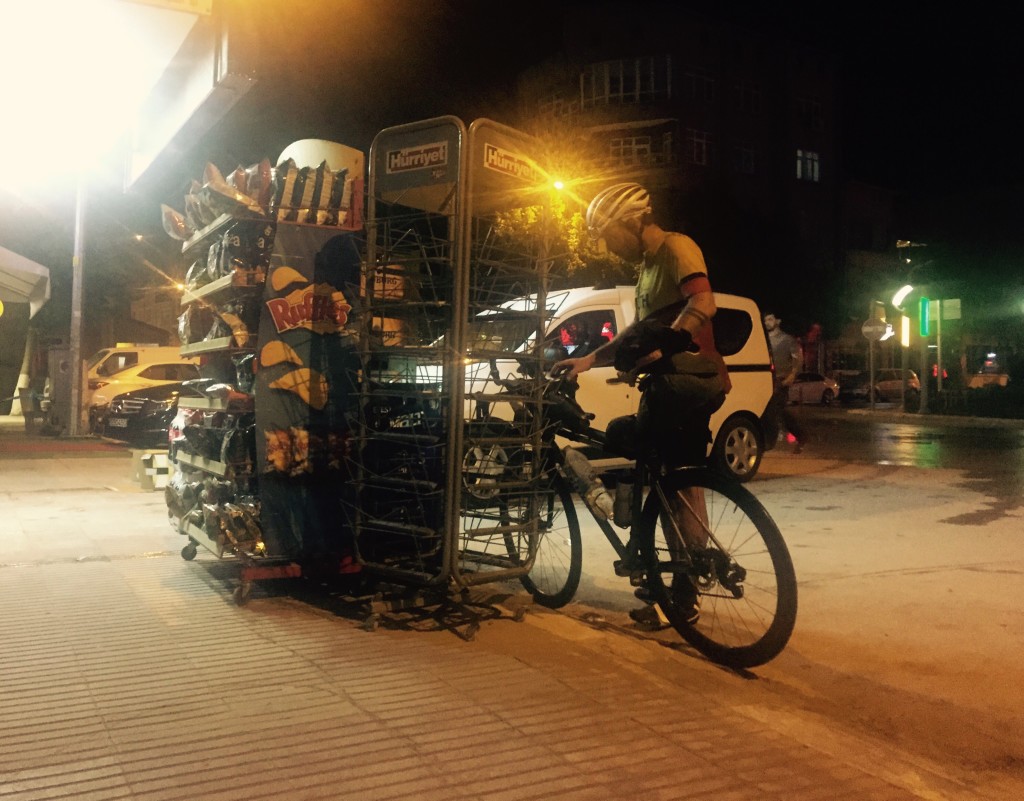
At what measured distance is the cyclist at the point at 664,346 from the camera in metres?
4.40

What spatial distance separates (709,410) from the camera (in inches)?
180

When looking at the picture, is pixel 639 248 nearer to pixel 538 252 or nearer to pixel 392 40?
pixel 538 252

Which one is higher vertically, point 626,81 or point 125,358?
point 626,81

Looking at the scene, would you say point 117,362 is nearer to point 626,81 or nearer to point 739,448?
point 739,448

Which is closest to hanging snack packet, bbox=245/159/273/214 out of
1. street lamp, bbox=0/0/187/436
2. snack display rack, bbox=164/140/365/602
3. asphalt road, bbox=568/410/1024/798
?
snack display rack, bbox=164/140/365/602

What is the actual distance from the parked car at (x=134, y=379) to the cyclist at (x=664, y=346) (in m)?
14.4

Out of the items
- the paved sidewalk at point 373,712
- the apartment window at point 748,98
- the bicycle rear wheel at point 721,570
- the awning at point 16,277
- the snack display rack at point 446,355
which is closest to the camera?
the paved sidewalk at point 373,712

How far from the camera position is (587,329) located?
10.3 meters

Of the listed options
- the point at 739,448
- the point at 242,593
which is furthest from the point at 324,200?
the point at 739,448

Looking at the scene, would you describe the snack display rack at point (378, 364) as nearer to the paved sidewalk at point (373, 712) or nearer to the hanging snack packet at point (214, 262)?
the hanging snack packet at point (214, 262)

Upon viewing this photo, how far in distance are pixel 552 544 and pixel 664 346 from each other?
1727 mm

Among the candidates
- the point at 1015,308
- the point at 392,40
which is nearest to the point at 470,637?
the point at 392,40

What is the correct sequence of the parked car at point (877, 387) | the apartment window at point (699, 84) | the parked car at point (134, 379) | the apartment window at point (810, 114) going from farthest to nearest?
the apartment window at point (810, 114)
the apartment window at point (699, 84)
the parked car at point (877, 387)
the parked car at point (134, 379)

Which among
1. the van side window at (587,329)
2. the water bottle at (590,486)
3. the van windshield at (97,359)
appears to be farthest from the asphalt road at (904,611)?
the van windshield at (97,359)
